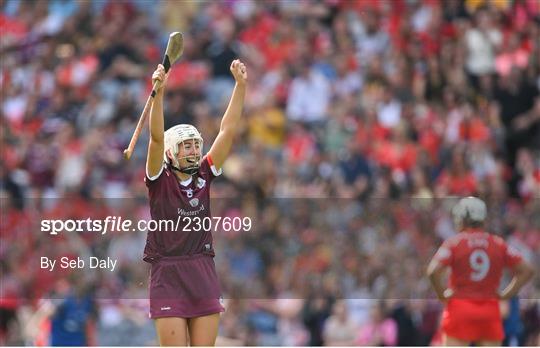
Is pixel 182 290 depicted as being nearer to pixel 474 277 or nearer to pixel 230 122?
pixel 230 122

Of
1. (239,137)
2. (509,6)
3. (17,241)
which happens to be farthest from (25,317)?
(509,6)

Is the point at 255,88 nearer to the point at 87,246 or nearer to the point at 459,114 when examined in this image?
the point at 459,114

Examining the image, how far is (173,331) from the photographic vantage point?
9164 mm

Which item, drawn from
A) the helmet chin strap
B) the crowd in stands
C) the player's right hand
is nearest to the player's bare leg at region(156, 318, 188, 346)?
the helmet chin strap

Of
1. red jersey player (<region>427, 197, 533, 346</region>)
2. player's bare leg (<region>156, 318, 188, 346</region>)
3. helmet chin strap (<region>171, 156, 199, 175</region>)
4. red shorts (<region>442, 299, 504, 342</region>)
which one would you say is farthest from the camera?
red shorts (<region>442, 299, 504, 342</region>)

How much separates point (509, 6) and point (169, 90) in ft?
12.5

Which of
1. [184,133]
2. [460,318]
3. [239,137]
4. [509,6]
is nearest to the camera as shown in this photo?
[184,133]

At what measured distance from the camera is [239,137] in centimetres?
1605

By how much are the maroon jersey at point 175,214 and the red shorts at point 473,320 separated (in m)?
2.27

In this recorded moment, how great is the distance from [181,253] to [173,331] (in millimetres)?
461

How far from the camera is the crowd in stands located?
13.2 meters

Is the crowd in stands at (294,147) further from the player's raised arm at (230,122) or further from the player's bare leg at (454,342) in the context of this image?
the player's raised arm at (230,122)

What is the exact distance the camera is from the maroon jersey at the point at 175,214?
9.23 metres

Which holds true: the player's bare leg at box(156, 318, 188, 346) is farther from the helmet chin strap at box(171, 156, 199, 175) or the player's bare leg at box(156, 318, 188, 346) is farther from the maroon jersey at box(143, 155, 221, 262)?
the helmet chin strap at box(171, 156, 199, 175)
